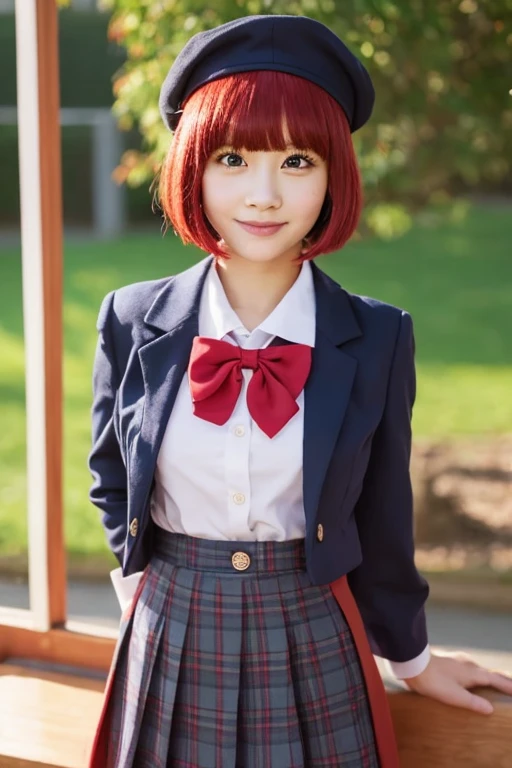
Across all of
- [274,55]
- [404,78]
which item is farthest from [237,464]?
[404,78]

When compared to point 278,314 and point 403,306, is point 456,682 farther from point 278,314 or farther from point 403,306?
point 403,306

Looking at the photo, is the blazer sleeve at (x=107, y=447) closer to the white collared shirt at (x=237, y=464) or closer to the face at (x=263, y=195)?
the white collared shirt at (x=237, y=464)

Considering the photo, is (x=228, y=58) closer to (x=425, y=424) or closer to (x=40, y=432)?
(x=40, y=432)

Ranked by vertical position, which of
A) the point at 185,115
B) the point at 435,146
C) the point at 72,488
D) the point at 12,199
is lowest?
the point at 72,488

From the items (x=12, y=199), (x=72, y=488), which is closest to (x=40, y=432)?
(x=72, y=488)

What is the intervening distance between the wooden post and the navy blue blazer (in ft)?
1.42

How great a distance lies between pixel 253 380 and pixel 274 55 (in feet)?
1.65

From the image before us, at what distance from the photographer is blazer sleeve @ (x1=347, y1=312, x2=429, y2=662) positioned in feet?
5.71

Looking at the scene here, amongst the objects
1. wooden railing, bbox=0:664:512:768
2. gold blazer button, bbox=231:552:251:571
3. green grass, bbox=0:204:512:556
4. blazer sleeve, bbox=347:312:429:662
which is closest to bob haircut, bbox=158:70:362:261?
blazer sleeve, bbox=347:312:429:662

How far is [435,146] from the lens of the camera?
3.55 m

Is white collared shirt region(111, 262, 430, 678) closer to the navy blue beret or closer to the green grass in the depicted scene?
the navy blue beret

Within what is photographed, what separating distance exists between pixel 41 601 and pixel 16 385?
528cm

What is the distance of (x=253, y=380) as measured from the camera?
64.4 inches

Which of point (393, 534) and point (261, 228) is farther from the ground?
point (261, 228)
